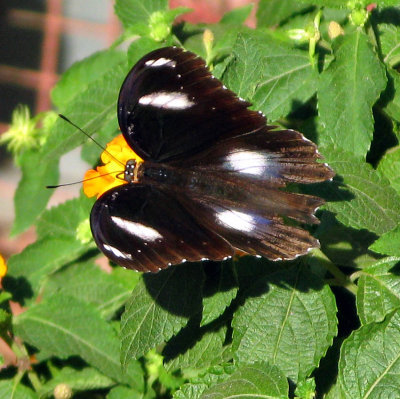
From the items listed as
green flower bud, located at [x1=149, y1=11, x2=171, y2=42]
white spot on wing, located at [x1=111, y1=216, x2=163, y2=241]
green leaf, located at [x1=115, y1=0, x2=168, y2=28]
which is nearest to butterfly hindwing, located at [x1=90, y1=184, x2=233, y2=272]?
white spot on wing, located at [x1=111, y1=216, x2=163, y2=241]

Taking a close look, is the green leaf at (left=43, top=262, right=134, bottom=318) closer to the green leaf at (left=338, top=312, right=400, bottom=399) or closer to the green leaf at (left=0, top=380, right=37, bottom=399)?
the green leaf at (left=0, top=380, right=37, bottom=399)

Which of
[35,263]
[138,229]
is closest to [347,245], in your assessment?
[138,229]

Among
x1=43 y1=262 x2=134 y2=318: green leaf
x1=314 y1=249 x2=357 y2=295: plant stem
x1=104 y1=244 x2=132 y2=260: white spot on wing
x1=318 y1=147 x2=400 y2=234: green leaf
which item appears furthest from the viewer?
x1=43 y1=262 x2=134 y2=318: green leaf

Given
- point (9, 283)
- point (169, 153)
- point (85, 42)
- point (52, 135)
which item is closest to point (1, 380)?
point (9, 283)

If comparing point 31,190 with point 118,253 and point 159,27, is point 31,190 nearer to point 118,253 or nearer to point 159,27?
point 159,27

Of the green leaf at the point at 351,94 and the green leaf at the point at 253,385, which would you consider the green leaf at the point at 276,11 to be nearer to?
the green leaf at the point at 351,94

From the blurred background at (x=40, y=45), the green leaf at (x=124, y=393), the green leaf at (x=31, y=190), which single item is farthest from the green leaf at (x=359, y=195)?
the blurred background at (x=40, y=45)

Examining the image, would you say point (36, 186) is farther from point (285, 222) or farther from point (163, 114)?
point (285, 222)
